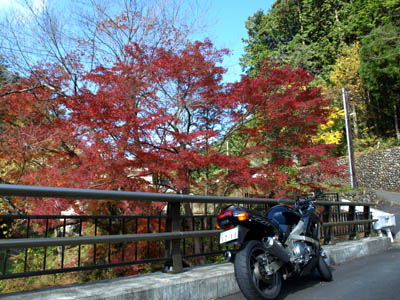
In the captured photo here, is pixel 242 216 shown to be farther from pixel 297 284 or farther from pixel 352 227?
pixel 352 227

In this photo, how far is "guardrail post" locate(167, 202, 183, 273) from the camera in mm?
3637

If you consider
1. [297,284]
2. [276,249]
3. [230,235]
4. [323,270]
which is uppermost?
[230,235]

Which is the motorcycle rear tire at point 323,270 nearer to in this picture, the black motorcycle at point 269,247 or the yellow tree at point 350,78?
the black motorcycle at point 269,247

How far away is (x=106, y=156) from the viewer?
6.80 m

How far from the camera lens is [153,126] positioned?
6.75 m

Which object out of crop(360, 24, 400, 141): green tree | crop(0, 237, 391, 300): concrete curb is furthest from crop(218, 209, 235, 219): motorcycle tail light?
crop(360, 24, 400, 141): green tree

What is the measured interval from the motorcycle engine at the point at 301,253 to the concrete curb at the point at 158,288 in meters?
0.81

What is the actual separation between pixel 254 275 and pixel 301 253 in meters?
0.94

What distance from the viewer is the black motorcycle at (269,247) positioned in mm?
3246

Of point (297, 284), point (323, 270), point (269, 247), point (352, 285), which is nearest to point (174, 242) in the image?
point (269, 247)

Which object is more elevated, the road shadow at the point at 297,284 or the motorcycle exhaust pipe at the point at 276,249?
the motorcycle exhaust pipe at the point at 276,249

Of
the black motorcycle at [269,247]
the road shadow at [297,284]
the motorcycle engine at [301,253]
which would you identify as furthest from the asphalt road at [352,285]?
the motorcycle engine at [301,253]

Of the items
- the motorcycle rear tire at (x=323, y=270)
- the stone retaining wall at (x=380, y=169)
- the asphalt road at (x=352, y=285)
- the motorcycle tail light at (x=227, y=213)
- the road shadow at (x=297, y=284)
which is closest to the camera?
the motorcycle tail light at (x=227, y=213)

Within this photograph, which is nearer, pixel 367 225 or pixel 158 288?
pixel 158 288
